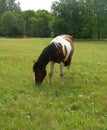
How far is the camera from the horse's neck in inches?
429

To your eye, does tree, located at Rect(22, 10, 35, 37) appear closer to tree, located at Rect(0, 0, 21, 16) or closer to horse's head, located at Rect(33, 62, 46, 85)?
tree, located at Rect(0, 0, 21, 16)

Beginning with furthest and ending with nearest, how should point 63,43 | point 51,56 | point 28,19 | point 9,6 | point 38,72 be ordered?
point 9,6, point 28,19, point 63,43, point 51,56, point 38,72

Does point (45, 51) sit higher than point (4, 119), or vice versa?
point (45, 51)

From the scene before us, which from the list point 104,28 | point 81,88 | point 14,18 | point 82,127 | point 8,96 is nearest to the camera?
point 82,127

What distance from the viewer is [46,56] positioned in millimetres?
10984

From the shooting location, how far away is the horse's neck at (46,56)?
1090 cm

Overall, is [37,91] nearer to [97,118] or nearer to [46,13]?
[97,118]

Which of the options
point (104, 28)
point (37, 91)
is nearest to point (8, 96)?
point (37, 91)

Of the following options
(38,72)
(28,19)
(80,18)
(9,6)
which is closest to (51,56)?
(38,72)

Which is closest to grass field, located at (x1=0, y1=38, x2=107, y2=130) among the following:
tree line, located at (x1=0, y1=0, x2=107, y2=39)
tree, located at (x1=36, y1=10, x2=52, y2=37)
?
tree line, located at (x1=0, y1=0, x2=107, y2=39)

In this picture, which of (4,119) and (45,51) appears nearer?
(4,119)

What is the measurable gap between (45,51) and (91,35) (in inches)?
2320

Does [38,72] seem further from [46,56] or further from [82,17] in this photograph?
[82,17]

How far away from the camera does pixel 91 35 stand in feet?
226
